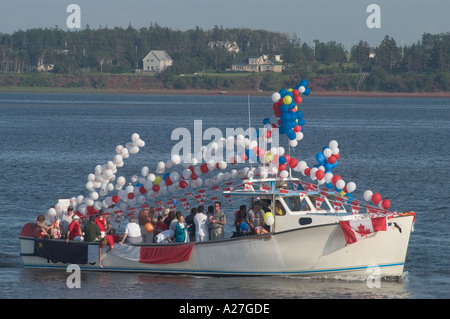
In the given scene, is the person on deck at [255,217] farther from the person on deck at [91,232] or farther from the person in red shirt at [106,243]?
the person on deck at [91,232]

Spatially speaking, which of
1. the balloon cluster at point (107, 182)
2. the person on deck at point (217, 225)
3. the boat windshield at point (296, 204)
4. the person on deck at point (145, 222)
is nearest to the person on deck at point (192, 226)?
the person on deck at point (217, 225)

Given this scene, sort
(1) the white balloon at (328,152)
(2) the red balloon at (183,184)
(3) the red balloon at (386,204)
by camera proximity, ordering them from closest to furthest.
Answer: (3) the red balloon at (386,204)
(1) the white balloon at (328,152)
(2) the red balloon at (183,184)

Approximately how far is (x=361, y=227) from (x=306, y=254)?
1.67 metres

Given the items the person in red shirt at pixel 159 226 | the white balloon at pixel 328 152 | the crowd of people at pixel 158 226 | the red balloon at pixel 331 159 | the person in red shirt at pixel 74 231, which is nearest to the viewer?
the crowd of people at pixel 158 226

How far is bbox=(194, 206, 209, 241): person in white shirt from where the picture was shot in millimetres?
23844

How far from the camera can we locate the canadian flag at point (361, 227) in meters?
22.3

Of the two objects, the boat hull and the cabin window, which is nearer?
the boat hull

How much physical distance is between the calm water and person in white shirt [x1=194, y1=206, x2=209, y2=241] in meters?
1.13

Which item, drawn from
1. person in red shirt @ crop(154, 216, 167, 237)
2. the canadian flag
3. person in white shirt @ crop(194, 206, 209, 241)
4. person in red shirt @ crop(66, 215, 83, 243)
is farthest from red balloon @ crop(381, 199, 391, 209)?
person in red shirt @ crop(66, 215, 83, 243)

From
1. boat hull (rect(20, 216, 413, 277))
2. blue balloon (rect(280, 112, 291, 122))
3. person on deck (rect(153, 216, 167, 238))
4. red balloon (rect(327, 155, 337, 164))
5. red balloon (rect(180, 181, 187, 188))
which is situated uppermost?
blue balloon (rect(280, 112, 291, 122))

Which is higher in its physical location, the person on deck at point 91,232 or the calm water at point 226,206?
the person on deck at point 91,232

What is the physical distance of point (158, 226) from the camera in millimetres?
24734

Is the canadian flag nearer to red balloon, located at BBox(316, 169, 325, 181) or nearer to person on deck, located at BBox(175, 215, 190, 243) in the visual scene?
red balloon, located at BBox(316, 169, 325, 181)

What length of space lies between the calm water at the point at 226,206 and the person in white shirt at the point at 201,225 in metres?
1.13
